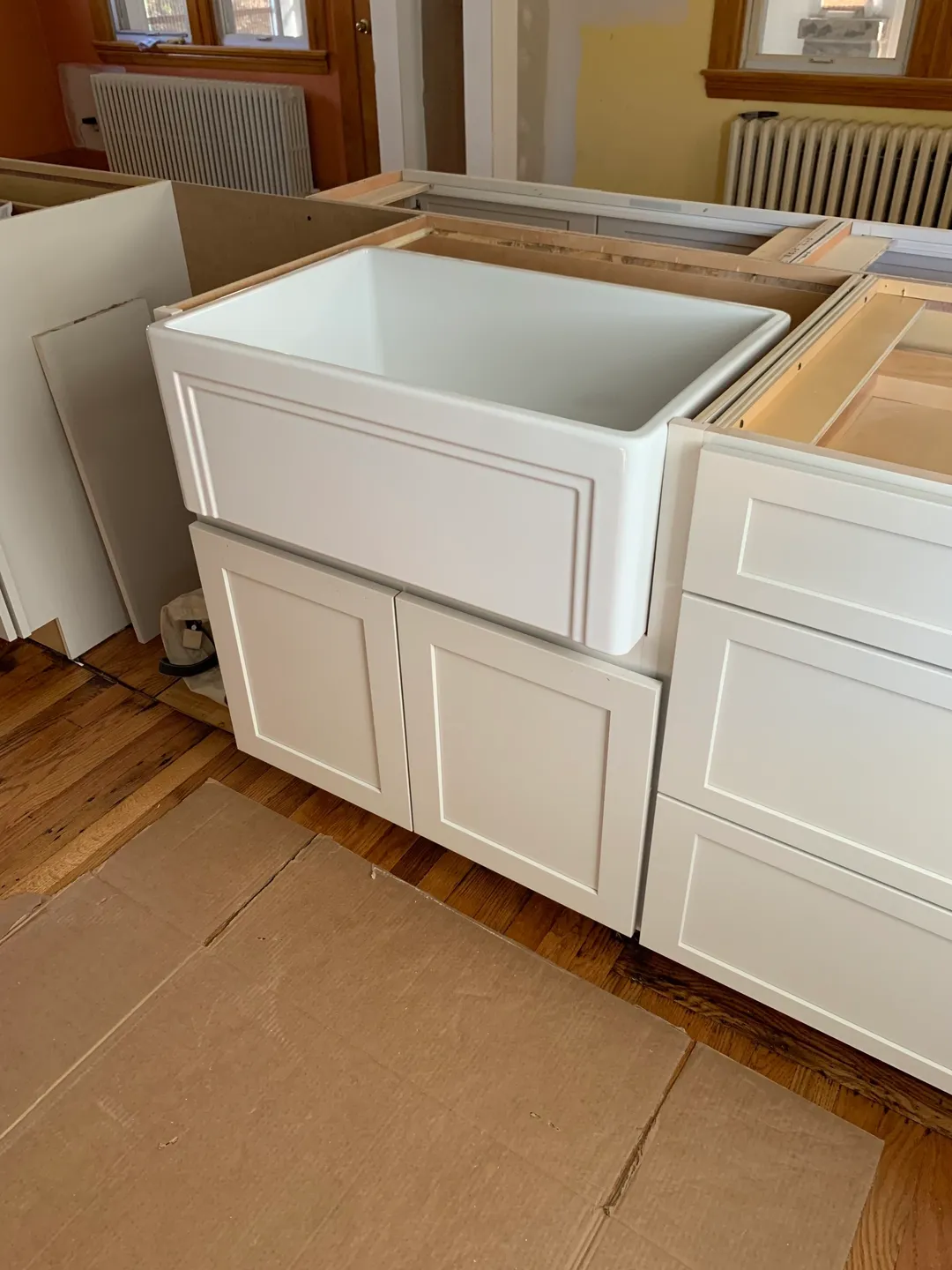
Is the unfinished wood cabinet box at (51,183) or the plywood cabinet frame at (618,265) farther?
the unfinished wood cabinet box at (51,183)

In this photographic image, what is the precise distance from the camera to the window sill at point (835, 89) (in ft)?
9.11

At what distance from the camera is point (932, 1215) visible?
A: 1131 millimetres

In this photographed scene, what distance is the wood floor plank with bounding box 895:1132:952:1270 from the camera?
3.59ft

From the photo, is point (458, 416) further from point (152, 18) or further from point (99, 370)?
point (152, 18)

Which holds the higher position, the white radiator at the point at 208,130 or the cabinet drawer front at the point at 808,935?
the white radiator at the point at 208,130

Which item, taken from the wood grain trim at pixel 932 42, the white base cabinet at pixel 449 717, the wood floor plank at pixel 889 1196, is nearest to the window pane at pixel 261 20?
the wood grain trim at pixel 932 42

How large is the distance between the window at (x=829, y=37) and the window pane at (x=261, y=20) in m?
2.10

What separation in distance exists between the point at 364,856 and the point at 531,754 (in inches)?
18.3

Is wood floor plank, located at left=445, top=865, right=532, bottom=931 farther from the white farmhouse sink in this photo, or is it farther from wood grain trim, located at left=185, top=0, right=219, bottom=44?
wood grain trim, located at left=185, top=0, right=219, bottom=44

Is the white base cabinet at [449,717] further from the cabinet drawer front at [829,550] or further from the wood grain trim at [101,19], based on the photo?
the wood grain trim at [101,19]

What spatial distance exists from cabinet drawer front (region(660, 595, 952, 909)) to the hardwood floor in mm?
384

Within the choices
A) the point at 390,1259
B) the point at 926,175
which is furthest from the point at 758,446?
the point at 926,175

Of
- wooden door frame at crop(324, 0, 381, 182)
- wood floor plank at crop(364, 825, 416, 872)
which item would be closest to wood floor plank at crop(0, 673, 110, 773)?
wood floor plank at crop(364, 825, 416, 872)

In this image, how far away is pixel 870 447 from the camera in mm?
1025
